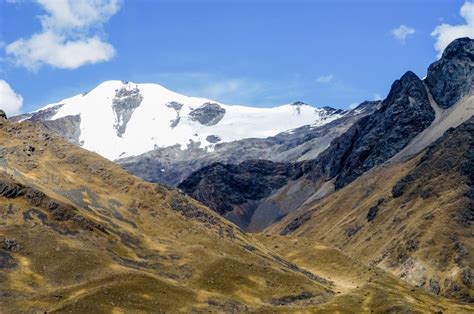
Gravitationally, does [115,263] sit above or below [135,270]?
above

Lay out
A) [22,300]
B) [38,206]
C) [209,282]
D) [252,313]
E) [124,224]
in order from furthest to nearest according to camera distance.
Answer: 1. [124,224]
2. [38,206]
3. [209,282]
4. [252,313]
5. [22,300]

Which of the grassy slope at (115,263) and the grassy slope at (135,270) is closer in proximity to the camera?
the grassy slope at (115,263)

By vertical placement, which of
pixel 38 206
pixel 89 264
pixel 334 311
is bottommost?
pixel 334 311

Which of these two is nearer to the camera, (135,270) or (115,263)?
(135,270)

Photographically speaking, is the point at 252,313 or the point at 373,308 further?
the point at 373,308

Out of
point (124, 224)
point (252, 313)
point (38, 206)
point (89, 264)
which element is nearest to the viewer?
point (252, 313)

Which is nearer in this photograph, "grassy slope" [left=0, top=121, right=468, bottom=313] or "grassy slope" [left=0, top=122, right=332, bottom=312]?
"grassy slope" [left=0, top=122, right=332, bottom=312]

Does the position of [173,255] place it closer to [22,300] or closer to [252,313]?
[252,313]

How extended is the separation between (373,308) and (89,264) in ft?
215

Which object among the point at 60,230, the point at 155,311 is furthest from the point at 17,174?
the point at 155,311

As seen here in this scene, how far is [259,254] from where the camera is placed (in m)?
197

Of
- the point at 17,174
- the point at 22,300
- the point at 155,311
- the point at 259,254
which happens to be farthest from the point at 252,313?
the point at 17,174

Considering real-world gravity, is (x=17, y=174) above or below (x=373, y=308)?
above

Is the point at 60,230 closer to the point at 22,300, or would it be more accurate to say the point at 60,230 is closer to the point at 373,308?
the point at 22,300
